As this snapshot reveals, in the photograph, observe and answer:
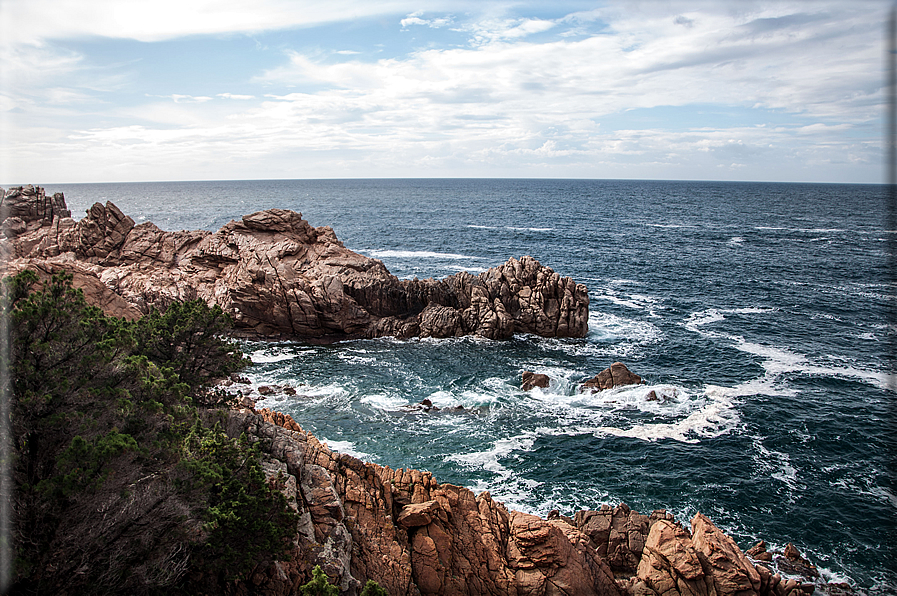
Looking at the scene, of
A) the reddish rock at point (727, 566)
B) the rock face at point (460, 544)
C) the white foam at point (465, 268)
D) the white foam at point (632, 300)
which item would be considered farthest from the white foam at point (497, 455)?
the white foam at point (465, 268)

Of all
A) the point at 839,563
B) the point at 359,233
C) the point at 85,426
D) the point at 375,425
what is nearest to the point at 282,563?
the point at 85,426

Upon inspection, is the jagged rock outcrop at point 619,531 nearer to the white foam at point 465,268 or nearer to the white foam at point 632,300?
the white foam at point 632,300

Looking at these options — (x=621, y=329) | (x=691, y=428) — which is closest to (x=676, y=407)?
(x=691, y=428)

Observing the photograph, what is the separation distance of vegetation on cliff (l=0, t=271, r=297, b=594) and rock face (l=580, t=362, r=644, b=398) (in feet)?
96.9

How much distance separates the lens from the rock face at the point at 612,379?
4291 centimetres

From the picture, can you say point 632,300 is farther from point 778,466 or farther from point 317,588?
point 317,588

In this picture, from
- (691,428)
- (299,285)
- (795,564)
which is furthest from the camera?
(299,285)

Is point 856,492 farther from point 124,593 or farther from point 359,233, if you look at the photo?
point 359,233

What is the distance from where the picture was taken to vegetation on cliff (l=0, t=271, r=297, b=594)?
42.7 ft

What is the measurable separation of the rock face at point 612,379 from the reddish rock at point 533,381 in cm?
295

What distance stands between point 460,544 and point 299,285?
128ft

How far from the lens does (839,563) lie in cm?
2509

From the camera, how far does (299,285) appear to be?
5578 cm

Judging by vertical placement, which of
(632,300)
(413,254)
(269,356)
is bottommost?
(269,356)
